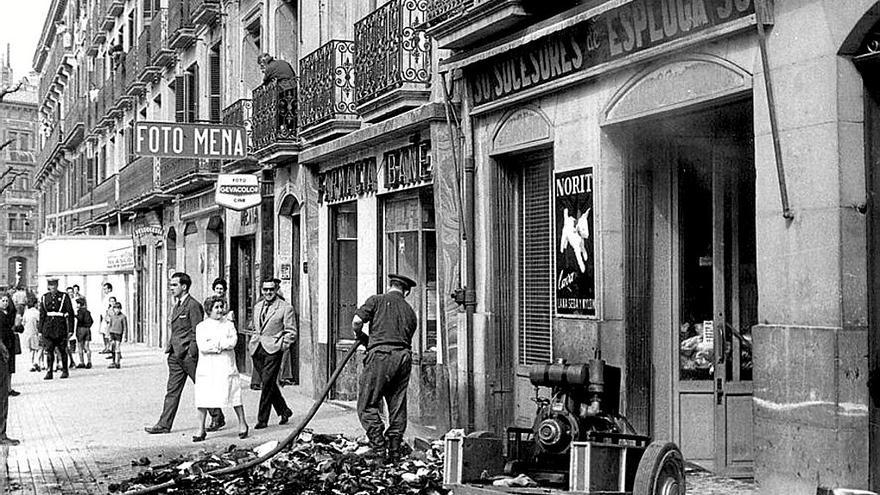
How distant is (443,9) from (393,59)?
6.14ft

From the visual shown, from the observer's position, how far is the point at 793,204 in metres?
7.83

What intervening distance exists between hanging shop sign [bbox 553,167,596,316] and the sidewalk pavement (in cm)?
356

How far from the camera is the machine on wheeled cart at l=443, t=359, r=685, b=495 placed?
7.13 meters

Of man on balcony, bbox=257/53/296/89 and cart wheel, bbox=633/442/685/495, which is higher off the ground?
man on balcony, bbox=257/53/296/89

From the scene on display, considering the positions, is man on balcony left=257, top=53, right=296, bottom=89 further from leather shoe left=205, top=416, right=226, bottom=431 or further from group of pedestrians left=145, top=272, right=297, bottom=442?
leather shoe left=205, top=416, right=226, bottom=431

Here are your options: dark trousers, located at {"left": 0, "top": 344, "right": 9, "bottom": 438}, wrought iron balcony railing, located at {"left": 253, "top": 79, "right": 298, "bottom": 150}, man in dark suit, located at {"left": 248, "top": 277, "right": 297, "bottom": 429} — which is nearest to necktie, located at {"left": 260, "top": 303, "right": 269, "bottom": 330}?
man in dark suit, located at {"left": 248, "top": 277, "right": 297, "bottom": 429}

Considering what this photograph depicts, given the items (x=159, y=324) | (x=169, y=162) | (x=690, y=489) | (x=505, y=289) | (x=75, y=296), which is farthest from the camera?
(x=159, y=324)

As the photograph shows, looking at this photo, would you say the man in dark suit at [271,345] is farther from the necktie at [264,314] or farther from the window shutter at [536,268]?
the window shutter at [536,268]

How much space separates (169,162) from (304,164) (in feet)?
36.2

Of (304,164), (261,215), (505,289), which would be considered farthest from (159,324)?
(505,289)

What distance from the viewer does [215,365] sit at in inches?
533

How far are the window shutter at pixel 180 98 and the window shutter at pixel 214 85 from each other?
2.36m

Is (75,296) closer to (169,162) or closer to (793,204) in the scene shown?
(169,162)

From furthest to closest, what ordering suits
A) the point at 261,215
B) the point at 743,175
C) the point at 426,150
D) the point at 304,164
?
the point at 261,215 < the point at 304,164 < the point at 426,150 < the point at 743,175
